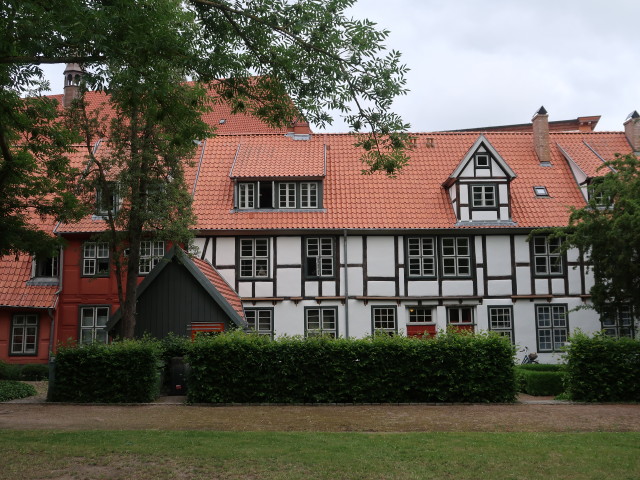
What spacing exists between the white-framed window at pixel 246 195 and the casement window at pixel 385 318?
6.06 meters

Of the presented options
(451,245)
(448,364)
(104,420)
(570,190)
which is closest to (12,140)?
(104,420)

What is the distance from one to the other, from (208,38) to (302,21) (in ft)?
5.00

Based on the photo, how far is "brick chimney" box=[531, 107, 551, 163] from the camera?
1132 inches

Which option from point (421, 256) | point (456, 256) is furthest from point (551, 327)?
point (421, 256)

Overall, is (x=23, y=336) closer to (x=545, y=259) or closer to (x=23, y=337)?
(x=23, y=337)

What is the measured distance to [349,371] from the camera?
16391mm

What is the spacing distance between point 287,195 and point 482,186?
7.39 meters

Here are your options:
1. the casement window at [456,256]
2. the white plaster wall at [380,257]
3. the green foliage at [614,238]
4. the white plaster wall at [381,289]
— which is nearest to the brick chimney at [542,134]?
the green foliage at [614,238]

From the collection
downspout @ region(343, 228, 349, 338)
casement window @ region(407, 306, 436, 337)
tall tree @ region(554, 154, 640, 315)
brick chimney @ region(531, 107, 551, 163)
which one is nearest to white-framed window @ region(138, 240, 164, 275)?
downspout @ region(343, 228, 349, 338)

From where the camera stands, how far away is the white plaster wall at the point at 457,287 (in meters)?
25.4

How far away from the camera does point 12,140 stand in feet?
47.3

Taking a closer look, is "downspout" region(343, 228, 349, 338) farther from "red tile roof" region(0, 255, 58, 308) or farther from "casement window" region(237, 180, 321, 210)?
"red tile roof" region(0, 255, 58, 308)

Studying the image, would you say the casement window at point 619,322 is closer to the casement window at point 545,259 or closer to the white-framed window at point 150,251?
the casement window at point 545,259

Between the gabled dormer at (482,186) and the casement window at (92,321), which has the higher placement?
the gabled dormer at (482,186)
